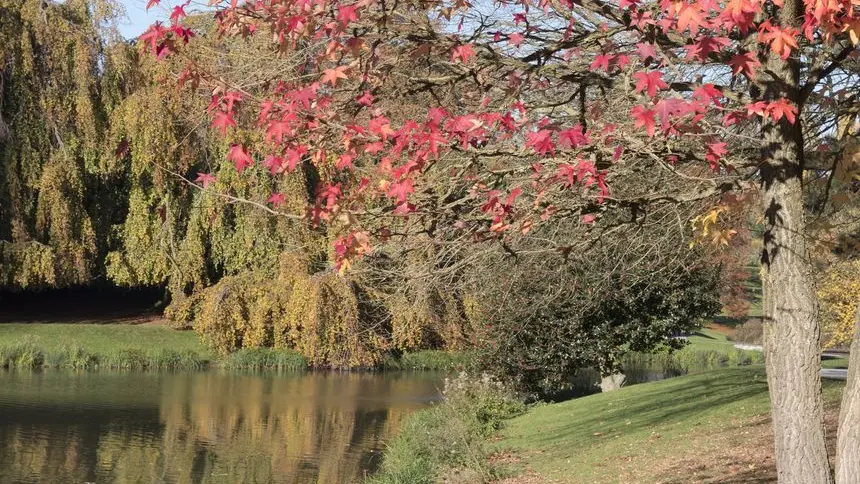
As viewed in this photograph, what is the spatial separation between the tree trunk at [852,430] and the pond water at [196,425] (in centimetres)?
853

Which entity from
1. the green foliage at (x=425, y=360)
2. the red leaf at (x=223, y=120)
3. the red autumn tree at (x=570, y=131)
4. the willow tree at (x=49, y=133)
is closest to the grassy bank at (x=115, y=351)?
the willow tree at (x=49, y=133)

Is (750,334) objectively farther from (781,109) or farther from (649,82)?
(649,82)

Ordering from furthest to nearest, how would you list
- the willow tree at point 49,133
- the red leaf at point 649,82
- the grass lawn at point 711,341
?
1. the grass lawn at point 711,341
2. the willow tree at point 49,133
3. the red leaf at point 649,82

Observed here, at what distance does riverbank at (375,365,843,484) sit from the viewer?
30.8ft

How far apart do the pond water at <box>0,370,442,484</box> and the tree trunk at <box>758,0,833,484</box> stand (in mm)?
8356

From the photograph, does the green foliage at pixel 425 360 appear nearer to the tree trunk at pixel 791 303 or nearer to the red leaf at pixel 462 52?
the tree trunk at pixel 791 303

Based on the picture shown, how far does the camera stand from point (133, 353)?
25.7 m

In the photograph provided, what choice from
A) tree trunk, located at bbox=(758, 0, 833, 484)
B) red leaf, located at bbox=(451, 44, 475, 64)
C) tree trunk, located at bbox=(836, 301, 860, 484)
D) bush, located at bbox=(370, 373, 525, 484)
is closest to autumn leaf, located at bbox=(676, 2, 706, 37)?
red leaf, located at bbox=(451, 44, 475, 64)

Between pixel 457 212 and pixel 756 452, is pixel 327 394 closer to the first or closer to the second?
pixel 756 452

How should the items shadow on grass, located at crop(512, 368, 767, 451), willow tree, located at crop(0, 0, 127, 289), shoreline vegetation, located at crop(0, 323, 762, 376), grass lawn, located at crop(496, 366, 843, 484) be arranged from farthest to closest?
willow tree, located at crop(0, 0, 127, 289) < shoreline vegetation, located at crop(0, 323, 762, 376) < shadow on grass, located at crop(512, 368, 767, 451) < grass lawn, located at crop(496, 366, 843, 484)

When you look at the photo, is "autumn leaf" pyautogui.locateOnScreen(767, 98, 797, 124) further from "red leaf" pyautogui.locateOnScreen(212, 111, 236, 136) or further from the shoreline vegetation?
the shoreline vegetation

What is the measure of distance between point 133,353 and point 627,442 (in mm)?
17226

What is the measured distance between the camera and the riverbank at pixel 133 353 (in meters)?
24.8

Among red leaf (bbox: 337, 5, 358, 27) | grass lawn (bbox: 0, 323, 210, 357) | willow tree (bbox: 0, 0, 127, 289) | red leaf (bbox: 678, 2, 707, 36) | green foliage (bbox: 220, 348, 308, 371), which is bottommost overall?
green foliage (bbox: 220, 348, 308, 371)
